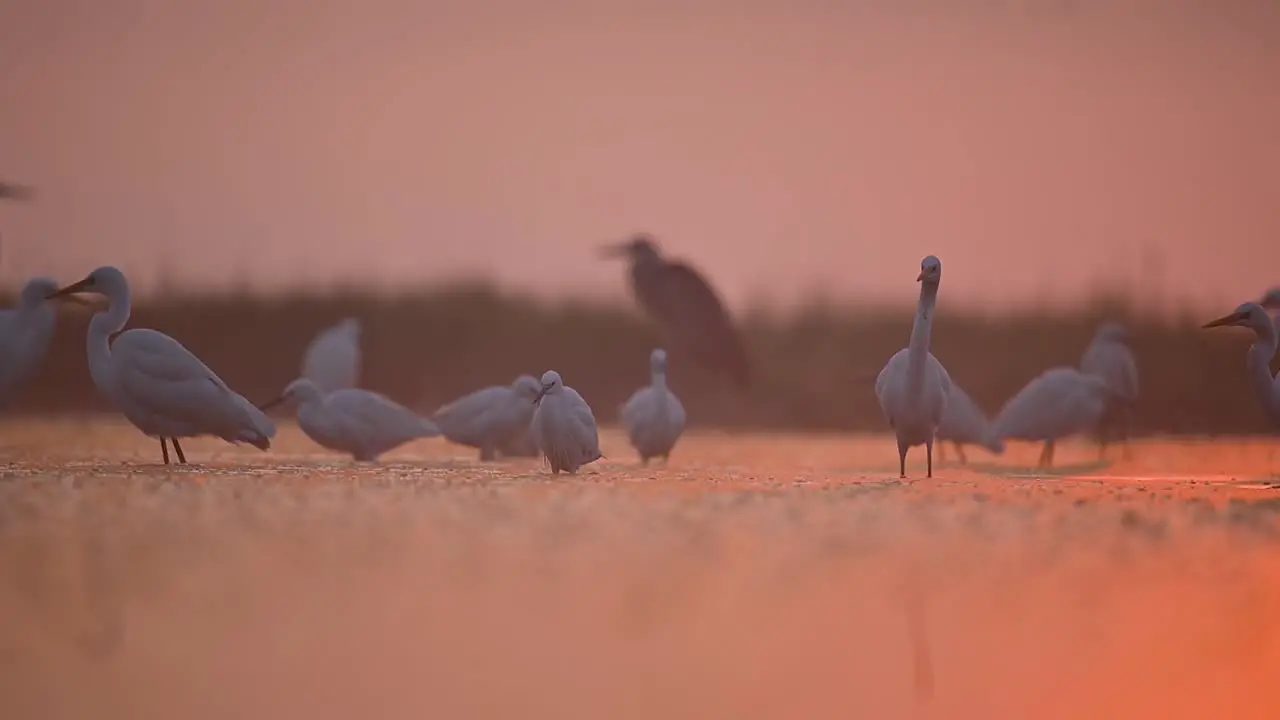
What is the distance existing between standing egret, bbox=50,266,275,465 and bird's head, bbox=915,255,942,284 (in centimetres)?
315

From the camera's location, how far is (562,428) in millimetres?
8992

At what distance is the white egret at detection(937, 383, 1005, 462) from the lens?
10727 millimetres

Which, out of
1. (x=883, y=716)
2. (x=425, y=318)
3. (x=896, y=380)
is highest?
(x=425, y=318)

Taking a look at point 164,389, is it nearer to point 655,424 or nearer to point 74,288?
point 74,288

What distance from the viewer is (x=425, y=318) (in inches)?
652

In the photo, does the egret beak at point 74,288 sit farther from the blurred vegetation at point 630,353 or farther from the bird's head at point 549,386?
the blurred vegetation at point 630,353

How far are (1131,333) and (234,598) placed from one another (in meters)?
12.3

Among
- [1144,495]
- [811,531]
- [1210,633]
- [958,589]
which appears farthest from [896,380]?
[1210,633]

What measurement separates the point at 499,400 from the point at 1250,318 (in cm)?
392

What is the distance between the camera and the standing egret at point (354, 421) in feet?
32.4

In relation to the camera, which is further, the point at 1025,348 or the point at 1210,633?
the point at 1025,348

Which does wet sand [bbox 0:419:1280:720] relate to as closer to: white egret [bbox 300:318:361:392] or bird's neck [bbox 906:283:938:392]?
bird's neck [bbox 906:283:938:392]

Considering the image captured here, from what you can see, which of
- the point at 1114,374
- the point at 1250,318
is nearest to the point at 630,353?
the point at 1114,374

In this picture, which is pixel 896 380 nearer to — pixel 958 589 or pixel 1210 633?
pixel 958 589
